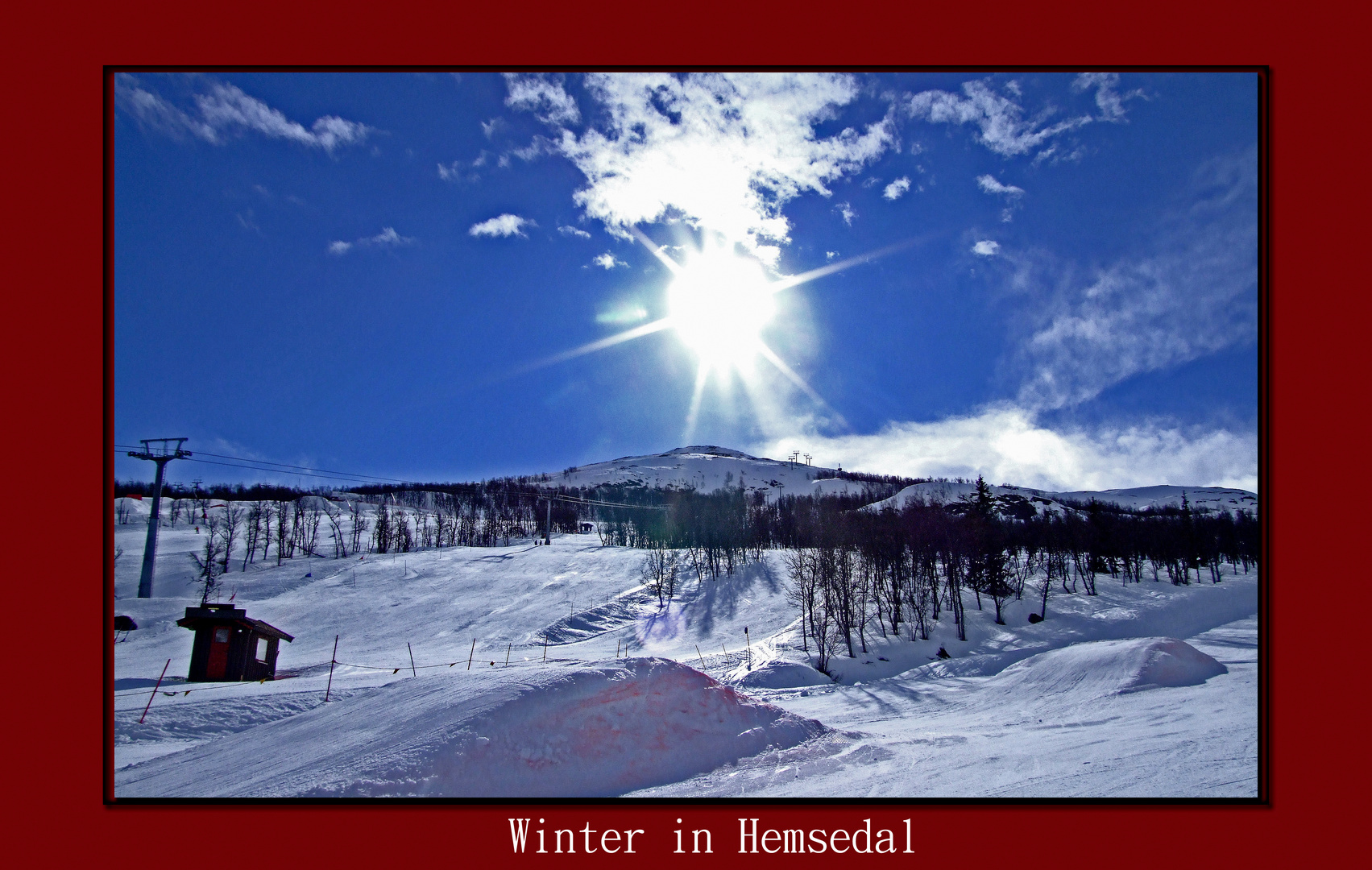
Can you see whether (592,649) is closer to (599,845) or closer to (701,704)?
(701,704)

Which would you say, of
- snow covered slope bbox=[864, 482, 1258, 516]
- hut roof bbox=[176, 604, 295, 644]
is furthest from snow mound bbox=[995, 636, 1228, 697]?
hut roof bbox=[176, 604, 295, 644]

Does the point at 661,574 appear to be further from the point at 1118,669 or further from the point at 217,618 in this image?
the point at 1118,669

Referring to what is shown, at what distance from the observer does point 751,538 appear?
73.3 m

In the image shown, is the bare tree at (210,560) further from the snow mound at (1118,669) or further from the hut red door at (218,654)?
the snow mound at (1118,669)

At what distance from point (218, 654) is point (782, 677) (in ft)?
74.6

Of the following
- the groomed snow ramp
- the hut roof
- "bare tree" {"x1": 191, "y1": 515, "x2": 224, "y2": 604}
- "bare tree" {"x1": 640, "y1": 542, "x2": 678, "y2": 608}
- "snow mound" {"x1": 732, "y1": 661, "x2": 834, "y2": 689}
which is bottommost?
"snow mound" {"x1": 732, "y1": 661, "x2": 834, "y2": 689}

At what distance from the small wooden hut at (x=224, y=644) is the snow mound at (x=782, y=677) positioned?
1963cm

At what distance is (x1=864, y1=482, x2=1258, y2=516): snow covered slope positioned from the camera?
8344 mm

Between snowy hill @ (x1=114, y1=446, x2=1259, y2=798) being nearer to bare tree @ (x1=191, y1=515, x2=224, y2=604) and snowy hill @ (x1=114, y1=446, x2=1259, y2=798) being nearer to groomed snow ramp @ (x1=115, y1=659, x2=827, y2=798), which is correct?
groomed snow ramp @ (x1=115, y1=659, x2=827, y2=798)

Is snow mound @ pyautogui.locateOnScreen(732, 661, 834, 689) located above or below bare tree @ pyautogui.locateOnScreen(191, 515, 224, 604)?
below

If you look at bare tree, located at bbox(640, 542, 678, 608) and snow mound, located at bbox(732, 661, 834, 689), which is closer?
snow mound, located at bbox(732, 661, 834, 689)

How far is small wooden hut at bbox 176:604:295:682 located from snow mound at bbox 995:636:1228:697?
27.9 m

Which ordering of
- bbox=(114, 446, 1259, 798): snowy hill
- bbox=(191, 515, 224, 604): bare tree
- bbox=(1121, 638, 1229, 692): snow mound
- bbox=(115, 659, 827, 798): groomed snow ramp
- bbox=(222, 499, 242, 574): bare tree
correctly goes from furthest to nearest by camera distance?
1. bbox=(222, 499, 242, 574): bare tree
2. bbox=(191, 515, 224, 604): bare tree
3. bbox=(1121, 638, 1229, 692): snow mound
4. bbox=(114, 446, 1259, 798): snowy hill
5. bbox=(115, 659, 827, 798): groomed snow ramp

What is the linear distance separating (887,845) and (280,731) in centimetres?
941
